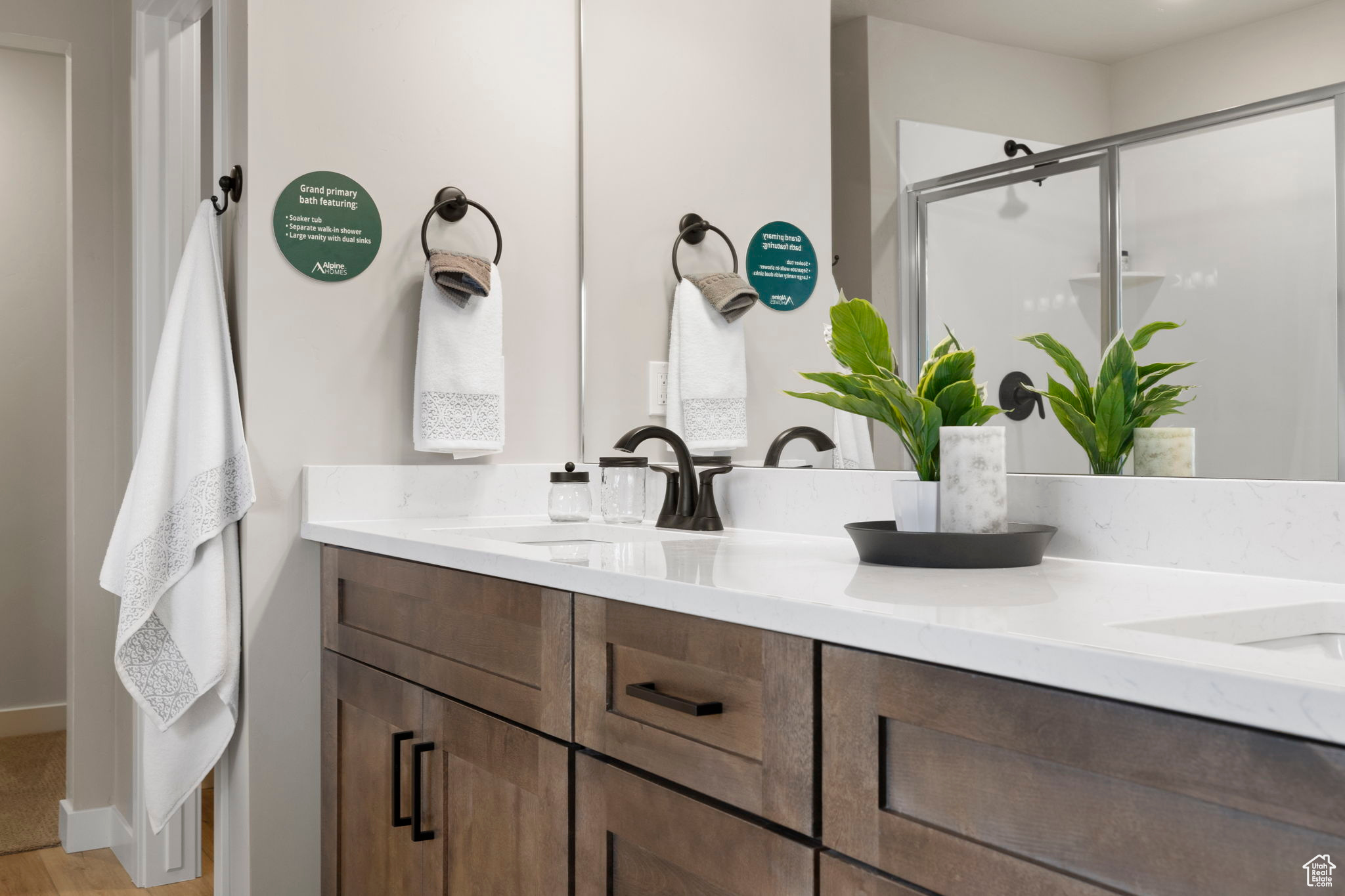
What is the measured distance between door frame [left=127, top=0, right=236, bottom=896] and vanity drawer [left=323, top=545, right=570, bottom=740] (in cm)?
99

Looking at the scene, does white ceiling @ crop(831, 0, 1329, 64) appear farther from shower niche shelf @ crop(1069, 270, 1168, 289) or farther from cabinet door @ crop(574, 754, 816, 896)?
cabinet door @ crop(574, 754, 816, 896)

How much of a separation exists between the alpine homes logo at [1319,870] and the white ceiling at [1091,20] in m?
0.91

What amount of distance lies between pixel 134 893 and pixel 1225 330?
254 cm

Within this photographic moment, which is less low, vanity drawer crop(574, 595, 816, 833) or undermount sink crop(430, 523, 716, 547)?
undermount sink crop(430, 523, 716, 547)

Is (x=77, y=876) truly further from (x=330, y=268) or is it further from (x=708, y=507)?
(x=708, y=507)

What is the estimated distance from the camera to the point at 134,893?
7.91 feet

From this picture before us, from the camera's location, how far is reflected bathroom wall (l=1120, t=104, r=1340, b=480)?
1072 millimetres

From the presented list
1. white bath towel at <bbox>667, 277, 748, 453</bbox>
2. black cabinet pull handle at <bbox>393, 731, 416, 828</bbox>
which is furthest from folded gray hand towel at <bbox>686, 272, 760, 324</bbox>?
black cabinet pull handle at <bbox>393, 731, 416, 828</bbox>

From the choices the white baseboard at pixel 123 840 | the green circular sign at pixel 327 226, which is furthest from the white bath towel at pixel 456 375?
the white baseboard at pixel 123 840

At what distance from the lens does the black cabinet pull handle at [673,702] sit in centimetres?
98

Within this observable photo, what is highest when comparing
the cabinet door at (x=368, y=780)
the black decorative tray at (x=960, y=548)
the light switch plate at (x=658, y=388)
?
the light switch plate at (x=658, y=388)

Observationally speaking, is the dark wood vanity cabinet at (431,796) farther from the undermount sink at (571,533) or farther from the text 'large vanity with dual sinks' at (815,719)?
the undermount sink at (571,533)

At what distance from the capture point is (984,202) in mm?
1414

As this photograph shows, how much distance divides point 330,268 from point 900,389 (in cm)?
113
